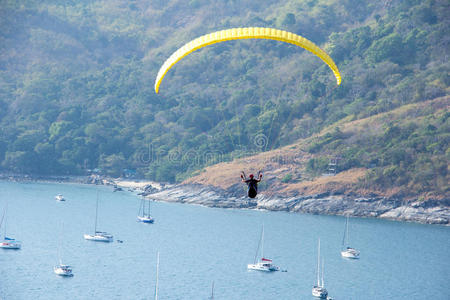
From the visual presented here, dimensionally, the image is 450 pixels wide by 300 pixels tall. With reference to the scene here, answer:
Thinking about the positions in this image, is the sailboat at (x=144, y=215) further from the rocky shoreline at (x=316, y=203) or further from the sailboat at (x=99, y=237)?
the sailboat at (x=99, y=237)

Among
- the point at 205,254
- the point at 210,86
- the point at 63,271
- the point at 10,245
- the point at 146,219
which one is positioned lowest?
the point at 63,271

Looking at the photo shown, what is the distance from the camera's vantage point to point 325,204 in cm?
9138

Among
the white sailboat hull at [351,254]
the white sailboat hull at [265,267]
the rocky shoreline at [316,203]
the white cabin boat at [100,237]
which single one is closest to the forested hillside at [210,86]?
the rocky shoreline at [316,203]

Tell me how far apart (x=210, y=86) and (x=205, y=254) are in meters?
69.9

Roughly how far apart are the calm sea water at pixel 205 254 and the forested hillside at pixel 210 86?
13239 mm

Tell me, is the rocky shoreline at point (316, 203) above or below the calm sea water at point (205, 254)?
above

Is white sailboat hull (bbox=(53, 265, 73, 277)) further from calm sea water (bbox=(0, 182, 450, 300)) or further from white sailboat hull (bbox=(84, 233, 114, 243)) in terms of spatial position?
white sailboat hull (bbox=(84, 233, 114, 243))

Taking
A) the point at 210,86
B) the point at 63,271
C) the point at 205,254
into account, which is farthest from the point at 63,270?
the point at 210,86

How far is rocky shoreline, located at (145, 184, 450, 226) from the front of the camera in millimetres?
86688

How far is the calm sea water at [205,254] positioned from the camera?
54188 mm

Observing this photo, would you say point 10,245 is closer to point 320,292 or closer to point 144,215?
point 144,215

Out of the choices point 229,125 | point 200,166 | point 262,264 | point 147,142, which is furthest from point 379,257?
point 147,142

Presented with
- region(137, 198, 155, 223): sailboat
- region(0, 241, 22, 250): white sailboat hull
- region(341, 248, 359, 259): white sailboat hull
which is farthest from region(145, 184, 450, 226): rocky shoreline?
region(0, 241, 22, 250): white sailboat hull

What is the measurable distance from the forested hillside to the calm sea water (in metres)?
13.2
